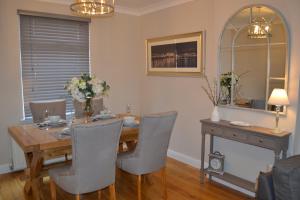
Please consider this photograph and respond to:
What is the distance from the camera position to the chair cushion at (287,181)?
5.45 ft

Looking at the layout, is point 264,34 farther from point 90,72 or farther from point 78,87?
point 90,72

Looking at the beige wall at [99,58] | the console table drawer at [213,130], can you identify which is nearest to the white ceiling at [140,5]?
the beige wall at [99,58]

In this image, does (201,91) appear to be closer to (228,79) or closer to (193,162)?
(228,79)

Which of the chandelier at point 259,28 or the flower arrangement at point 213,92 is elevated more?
the chandelier at point 259,28

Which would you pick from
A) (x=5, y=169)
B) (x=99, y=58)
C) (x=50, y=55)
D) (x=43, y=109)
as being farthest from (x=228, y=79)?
(x=5, y=169)

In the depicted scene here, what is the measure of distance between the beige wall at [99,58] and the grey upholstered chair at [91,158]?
67.8 inches

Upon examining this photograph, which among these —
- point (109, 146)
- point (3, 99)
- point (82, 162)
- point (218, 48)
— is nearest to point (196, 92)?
point (218, 48)

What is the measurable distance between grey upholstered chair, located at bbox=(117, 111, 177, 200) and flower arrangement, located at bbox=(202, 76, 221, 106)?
95 cm

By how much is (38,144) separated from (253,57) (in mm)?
2455

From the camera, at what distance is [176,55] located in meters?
4.07

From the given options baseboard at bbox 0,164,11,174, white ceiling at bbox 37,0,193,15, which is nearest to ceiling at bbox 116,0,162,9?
white ceiling at bbox 37,0,193,15

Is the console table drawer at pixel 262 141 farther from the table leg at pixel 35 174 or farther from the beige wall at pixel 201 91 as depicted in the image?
the table leg at pixel 35 174

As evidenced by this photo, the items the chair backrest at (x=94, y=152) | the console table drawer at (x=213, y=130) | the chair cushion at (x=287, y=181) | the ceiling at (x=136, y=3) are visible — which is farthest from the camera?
the ceiling at (x=136, y=3)

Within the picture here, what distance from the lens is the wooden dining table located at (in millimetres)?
2334
